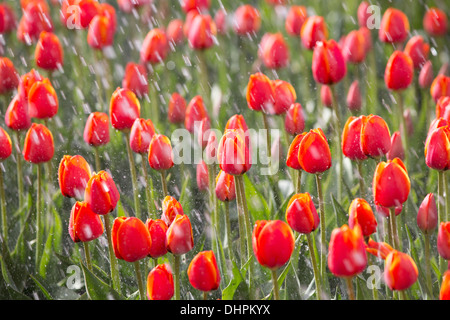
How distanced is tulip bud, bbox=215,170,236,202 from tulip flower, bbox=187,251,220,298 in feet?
0.81

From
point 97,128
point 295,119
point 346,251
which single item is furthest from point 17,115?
point 346,251

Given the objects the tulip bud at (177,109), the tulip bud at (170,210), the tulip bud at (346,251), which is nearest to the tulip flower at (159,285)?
the tulip bud at (170,210)

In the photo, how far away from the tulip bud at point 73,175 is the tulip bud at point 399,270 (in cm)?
47

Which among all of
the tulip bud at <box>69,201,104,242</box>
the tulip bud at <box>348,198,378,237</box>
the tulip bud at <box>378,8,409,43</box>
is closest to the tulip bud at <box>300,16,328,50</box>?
the tulip bud at <box>378,8,409,43</box>

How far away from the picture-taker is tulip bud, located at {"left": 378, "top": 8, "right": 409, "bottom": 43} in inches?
58.4

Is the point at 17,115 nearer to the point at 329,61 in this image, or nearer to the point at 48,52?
the point at 48,52

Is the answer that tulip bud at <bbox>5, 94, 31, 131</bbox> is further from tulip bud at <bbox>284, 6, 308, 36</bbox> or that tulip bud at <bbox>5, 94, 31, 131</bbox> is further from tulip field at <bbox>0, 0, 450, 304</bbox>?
tulip bud at <bbox>284, 6, 308, 36</bbox>

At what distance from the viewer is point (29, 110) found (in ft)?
4.08

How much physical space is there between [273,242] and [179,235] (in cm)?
14

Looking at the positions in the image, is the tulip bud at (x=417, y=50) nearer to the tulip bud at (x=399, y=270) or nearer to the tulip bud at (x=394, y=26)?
the tulip bud at (x=394, y=26)

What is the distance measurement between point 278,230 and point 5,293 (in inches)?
20.5

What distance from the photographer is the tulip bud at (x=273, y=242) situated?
77 cm

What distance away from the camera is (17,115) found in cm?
121
